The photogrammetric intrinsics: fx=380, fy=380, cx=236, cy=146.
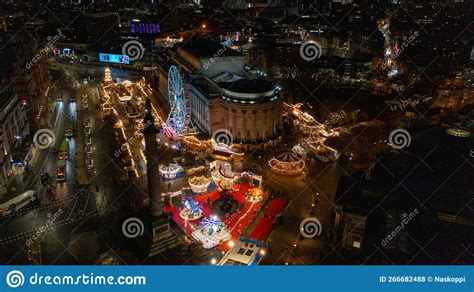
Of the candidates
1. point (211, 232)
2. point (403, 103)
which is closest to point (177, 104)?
point (211, 232)

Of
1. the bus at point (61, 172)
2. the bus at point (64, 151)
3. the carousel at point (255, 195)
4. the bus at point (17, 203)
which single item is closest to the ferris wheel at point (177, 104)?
the bus at point (64, 151)

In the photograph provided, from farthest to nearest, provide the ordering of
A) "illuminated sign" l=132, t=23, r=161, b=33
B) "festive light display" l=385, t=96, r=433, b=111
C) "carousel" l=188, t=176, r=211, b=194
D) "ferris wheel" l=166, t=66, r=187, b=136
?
"illuminated sign" l=132, t=23, r=161, b=33 → "festive light display" l=385, t=96, r=433, b=111 → "ferris wheel" l=166, t=66, r=187, b=136 → "carousel" l=188, t=176, r=211, b=194

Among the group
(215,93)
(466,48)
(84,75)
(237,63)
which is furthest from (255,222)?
(466,48)

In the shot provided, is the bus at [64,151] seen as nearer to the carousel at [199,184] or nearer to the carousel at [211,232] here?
the carousel at [199,184]

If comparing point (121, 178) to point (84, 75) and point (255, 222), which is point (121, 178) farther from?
point (84, 75)

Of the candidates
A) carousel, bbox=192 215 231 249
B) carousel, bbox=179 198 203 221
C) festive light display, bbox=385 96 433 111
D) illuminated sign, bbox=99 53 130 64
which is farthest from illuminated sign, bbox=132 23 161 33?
carousel, bbox=192 215 231 249

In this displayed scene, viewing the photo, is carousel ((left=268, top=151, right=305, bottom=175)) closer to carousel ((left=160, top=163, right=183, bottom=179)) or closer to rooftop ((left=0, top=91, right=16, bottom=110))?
carousel ((left=160, top=163, right=183, bottom=179))

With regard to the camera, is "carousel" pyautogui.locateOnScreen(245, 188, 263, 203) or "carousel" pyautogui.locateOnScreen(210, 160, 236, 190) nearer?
"carousel" pyautogui.locateOnScreen(245, 188, 263, 203)
